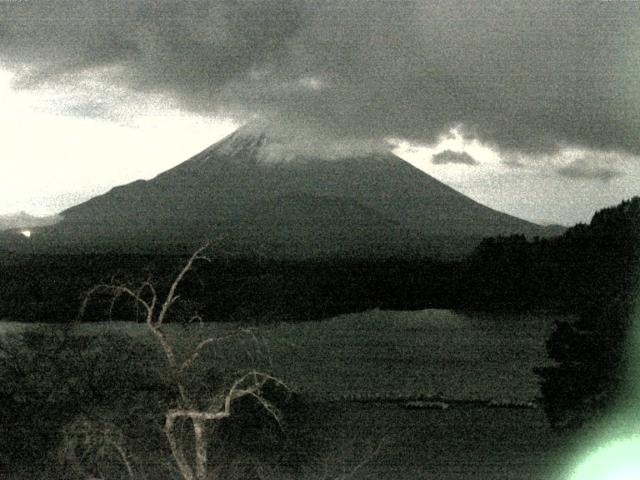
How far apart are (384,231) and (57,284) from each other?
50.3ft

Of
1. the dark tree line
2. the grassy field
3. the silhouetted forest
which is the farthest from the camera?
the silhouetted forest

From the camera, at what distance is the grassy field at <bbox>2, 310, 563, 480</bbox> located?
8391 mm

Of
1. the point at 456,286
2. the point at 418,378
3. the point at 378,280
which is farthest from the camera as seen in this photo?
the point at 378,280

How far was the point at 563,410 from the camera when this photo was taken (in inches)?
289

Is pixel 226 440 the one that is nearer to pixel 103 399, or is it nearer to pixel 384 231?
pixel 103 399

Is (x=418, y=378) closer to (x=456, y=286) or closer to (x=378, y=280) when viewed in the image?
(x=456, y=286)

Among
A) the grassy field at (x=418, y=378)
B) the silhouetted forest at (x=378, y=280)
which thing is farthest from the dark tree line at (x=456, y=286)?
the grassy field at (x=418, y=378)

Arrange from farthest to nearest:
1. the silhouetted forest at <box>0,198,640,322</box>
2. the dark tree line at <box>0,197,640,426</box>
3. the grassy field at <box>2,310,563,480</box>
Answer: the silhouetted forest at <box>0,198,640,322</box>, the grassy field at <box>2,310,563,480</box>, the dark tree line at <box>0,197,640,426</box>

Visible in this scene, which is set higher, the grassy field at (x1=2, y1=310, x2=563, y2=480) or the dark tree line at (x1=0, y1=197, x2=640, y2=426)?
the dark tree line at (x1=0, y1=197, x2=640, y2=426)

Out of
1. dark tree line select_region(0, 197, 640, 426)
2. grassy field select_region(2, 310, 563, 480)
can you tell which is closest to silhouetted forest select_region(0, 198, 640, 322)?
dark tree line select_region(0, 197, 640, 426)

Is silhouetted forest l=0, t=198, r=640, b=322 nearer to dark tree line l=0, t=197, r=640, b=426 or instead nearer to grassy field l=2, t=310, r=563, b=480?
dark tree line l=0, t=197, r=640, b=426

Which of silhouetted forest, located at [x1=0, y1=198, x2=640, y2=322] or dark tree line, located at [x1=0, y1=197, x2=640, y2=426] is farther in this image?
silhouetted forest, located at [x1=0, y1=198, x2=640, y2=322]

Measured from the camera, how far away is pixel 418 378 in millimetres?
11414

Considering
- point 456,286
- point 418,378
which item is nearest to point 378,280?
point 456,286
